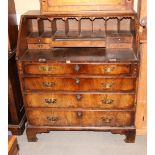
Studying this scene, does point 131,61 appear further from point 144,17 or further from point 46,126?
point 46,126

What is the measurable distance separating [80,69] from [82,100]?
0.36m

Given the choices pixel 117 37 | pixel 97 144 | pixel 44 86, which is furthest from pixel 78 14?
pixel 97 144

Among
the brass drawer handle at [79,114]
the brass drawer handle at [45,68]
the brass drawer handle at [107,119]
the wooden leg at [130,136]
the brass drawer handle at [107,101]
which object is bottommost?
the wooden leg at [130,136]

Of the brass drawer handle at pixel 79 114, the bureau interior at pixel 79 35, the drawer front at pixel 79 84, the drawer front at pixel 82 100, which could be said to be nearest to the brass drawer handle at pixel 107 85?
the drawer front at pixel 79 84

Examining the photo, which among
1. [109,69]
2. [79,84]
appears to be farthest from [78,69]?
[109,69]

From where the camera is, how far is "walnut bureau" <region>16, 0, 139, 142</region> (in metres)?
2.38

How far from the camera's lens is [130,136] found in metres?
2.67

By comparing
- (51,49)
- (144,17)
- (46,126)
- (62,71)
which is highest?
(144,17)

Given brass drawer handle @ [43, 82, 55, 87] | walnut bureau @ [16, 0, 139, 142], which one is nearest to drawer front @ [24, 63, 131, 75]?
walnut bureau @ [16, 0, 139, 142]

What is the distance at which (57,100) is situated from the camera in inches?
101

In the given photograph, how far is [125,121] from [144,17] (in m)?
1.10

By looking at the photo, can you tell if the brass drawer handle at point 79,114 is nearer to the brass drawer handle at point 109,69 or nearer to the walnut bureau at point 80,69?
the walnut bureau at point 80,69

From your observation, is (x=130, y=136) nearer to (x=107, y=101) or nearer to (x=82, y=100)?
(x=107, y=101)

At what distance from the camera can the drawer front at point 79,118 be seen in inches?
102
